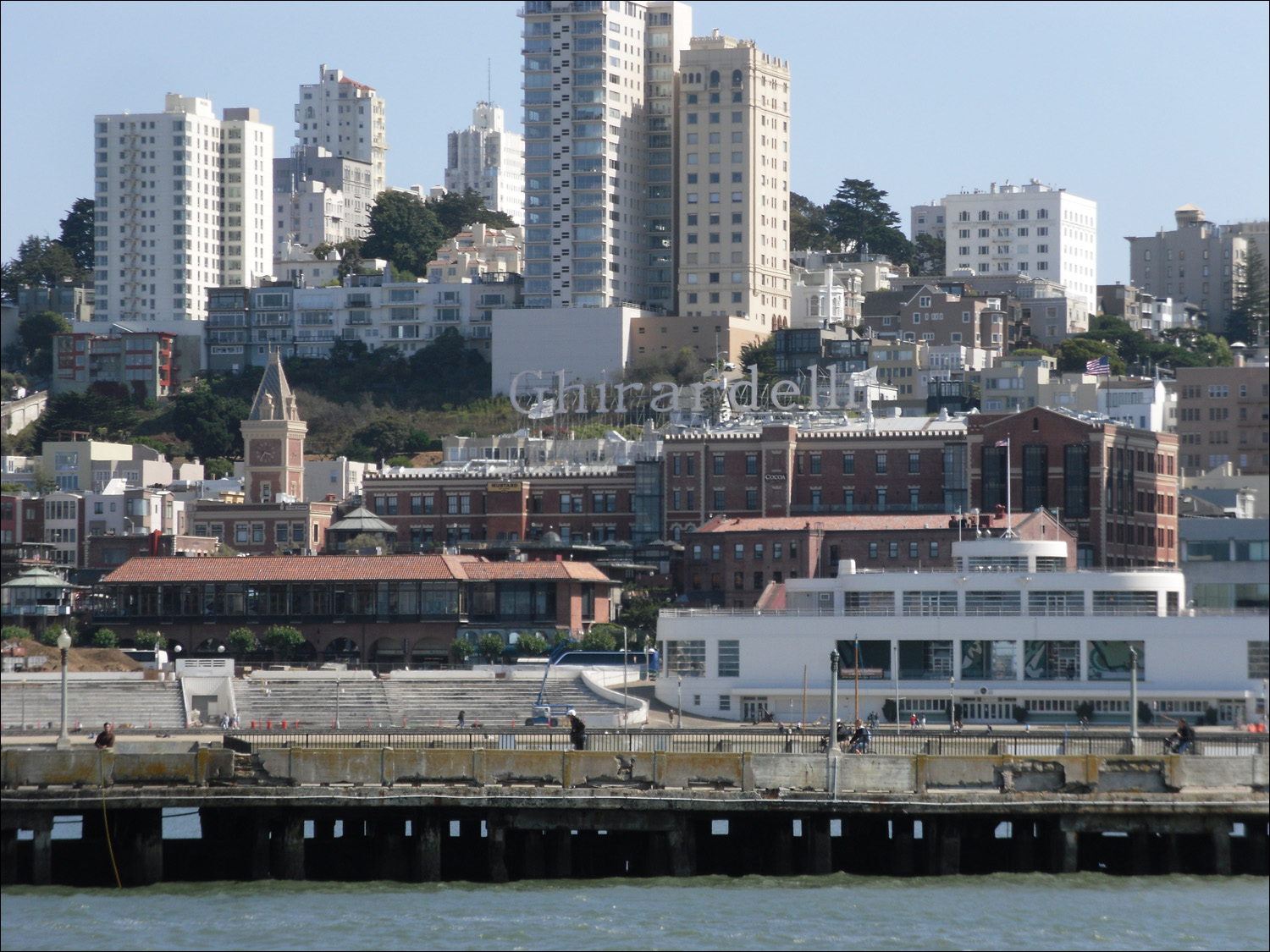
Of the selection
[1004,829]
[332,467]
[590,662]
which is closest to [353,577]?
[590,662]

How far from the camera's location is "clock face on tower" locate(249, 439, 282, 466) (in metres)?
168

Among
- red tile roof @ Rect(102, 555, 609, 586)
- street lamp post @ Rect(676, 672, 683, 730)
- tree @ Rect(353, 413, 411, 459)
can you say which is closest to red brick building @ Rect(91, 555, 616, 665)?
red tile roof @ Rect(102, 555, 609, 586)

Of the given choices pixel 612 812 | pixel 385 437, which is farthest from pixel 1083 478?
pixel 612 812

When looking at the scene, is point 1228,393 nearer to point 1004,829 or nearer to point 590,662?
point 590,662

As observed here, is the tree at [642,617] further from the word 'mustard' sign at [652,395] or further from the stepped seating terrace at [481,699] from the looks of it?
the word 'mustard' sign at [652,395]

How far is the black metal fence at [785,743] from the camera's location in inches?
2485

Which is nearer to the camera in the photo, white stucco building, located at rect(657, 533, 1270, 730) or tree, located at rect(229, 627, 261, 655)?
white stucco building, located at rect(657, 533, 1270, 730)

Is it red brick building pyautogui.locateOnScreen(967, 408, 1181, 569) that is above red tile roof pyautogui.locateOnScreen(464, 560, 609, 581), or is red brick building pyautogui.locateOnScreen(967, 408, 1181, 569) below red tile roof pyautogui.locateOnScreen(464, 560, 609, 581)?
above

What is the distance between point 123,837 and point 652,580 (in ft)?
291

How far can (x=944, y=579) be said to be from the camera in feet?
334

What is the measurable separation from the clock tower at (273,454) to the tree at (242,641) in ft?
131

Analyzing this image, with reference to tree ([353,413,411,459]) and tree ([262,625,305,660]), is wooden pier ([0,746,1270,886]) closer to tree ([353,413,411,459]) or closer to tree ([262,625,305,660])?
tree ([262,625,305,660])

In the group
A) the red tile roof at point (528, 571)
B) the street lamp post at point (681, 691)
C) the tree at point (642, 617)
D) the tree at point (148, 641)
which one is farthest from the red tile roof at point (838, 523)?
the tree at point (148, 641)

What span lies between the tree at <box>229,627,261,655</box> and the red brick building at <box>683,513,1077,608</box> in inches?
1147
